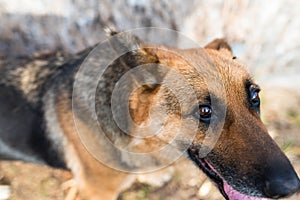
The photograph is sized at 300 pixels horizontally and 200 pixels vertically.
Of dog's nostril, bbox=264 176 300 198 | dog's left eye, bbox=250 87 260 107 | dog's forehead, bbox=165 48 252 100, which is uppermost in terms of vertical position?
dog's forehead, bbox=165 48 252 100

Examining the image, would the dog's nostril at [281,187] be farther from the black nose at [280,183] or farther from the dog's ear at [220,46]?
the dog's ear at [220,46]

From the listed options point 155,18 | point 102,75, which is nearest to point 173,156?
point 102,75

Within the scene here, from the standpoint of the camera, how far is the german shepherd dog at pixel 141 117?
98.4 inches

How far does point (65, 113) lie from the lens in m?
2.98

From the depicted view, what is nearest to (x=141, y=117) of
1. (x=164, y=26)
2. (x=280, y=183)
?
(x=280, y=183)

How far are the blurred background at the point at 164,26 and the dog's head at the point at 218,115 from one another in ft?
3.15

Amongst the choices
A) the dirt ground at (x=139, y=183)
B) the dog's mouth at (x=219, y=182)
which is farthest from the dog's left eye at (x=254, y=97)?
the dirt ground at (x=139, y=183)

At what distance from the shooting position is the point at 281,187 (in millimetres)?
2352

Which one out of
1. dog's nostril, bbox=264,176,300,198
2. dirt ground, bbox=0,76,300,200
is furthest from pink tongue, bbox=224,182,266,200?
dirt ground, bbox=0,76,300,200

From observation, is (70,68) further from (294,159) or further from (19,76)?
(294,159)

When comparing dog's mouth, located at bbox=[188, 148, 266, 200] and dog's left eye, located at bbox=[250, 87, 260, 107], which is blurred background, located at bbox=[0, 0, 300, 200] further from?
dog's left eye, located at bbox=[250, 87, 260, 107]

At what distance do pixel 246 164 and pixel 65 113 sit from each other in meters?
1.25

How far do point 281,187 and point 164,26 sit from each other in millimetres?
2020

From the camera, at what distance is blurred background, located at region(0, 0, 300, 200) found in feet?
12.1
